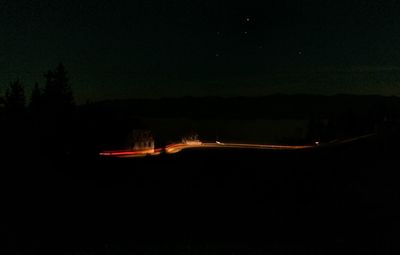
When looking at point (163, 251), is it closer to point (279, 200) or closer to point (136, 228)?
point (136, 228)

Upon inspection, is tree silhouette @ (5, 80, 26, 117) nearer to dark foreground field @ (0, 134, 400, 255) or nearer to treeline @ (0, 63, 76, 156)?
treeline @ (0, 63, 76, 156)

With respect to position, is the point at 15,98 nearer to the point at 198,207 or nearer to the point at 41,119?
the point at 41,119

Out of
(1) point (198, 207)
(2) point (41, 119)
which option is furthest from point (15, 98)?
(1) point (198, 207)

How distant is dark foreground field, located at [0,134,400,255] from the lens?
1102 cm

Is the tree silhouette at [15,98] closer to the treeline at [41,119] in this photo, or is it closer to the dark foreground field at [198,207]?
the treeline at [41,119]

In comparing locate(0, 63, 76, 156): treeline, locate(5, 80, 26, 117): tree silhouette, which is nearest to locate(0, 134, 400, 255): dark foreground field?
locate(0, 63, 76, 156): treeline

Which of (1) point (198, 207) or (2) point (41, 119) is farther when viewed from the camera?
(2) point (41, 119)

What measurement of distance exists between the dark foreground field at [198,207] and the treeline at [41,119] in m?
2.48

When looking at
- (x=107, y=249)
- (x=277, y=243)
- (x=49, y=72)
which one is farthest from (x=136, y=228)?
(x=49, y=72)

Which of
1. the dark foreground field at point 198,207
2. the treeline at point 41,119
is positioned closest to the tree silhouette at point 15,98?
the treeline at point 41,119

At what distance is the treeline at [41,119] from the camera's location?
85.9 feet

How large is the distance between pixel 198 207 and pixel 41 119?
21.6 m

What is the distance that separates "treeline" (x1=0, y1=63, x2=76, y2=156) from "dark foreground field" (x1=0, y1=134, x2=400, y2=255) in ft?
8.14

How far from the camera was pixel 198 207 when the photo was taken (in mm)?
15086
